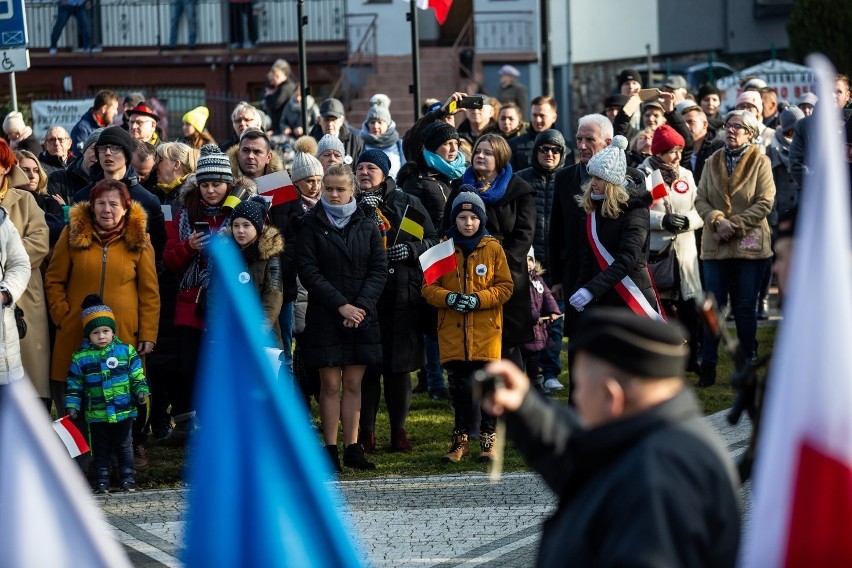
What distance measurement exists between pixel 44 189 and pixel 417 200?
262 cm

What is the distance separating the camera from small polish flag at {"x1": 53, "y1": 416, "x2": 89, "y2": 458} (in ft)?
28.2

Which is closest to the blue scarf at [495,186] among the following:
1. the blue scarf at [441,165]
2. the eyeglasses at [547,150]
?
the blue scarf at [441,165]

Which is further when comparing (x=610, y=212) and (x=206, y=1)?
(x=206, y=1)

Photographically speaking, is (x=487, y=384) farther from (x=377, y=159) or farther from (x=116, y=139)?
(x=116, y=139)

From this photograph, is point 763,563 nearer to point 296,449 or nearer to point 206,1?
point 296,449

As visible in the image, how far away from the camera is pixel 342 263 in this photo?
30.8ft

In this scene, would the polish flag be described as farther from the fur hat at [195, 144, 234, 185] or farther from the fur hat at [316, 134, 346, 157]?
the fur hat at [195, 144, 234, 185]

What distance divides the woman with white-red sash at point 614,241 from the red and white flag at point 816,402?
5.73m

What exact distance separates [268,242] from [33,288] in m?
1.43

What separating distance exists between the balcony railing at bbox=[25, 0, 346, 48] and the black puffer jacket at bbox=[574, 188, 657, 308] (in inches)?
876

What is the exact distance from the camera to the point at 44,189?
10719 millimetres

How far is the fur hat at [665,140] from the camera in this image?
1158cm

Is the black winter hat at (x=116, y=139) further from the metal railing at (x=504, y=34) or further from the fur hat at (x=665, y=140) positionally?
the metal railing at (x=504, y=34)

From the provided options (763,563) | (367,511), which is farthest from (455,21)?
(763,563)
